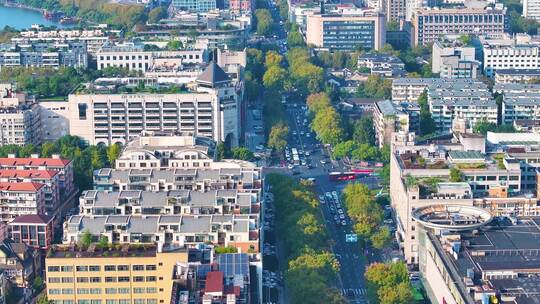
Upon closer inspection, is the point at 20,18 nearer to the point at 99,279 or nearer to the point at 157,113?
the point at 157,113

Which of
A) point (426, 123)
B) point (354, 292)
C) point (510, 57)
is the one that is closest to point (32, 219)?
point (354, 292)

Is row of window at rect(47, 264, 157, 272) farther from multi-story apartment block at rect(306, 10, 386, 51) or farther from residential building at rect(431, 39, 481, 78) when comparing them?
multi-story apartment block at rect(306, 10, 386, 51)

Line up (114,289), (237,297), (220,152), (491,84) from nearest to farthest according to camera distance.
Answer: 1. (237,297)
2. (114,289)
3. (220,152)
4. (491,84)

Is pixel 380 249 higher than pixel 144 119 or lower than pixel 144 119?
lower

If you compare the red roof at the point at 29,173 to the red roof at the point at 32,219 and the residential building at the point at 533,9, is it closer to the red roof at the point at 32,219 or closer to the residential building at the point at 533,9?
the red roof at the point at 32,219

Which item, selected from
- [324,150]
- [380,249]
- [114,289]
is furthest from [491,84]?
[114,289]

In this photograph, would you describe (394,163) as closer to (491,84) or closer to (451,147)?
(451,147)

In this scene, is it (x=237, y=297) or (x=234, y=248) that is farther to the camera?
(x=234, y=248)

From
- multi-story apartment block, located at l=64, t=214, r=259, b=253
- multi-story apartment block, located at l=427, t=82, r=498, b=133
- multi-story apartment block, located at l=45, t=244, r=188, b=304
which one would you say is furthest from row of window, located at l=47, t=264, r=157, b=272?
multi-story apartment block, located at l=427, t=82, r=498, b=133
